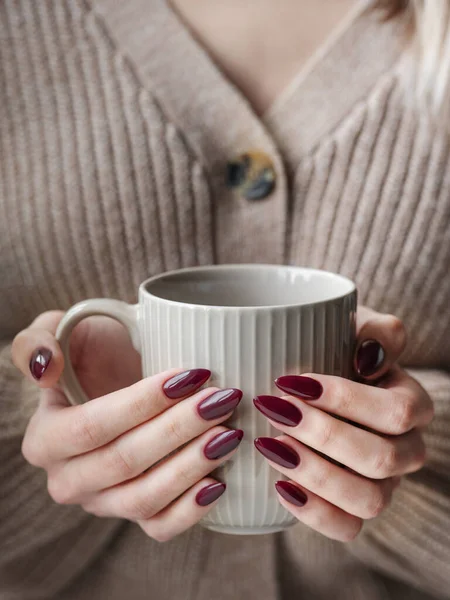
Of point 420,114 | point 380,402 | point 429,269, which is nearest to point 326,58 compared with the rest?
point 420,114

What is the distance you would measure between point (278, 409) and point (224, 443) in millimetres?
35

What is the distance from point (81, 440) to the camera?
385mm

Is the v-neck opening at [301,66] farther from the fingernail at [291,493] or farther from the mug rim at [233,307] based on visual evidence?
the fingernail at [291,493]

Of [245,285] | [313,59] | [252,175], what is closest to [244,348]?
[245,285]

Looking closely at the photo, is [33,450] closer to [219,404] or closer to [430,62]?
[219,404]

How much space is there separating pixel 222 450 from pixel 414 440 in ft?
0.46

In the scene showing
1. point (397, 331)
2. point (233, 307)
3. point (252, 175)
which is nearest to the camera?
point (233, 307)

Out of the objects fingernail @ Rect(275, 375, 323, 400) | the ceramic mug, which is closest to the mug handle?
the ceramic mug

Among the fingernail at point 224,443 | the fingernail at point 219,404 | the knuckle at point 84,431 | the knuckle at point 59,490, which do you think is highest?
the fingernail at point 219,404

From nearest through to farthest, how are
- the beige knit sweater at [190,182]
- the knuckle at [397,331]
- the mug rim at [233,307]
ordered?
the mug rim at [233,307]
the knuckle at [397,331]
the beige knit sweater at [190,182]

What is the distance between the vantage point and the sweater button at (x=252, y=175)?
1.85 feet

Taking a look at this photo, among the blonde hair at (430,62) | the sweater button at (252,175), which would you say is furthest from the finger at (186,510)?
the blonde hair at (430,62)

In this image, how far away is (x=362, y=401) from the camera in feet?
1.19

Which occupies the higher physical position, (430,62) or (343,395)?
(430,62)
